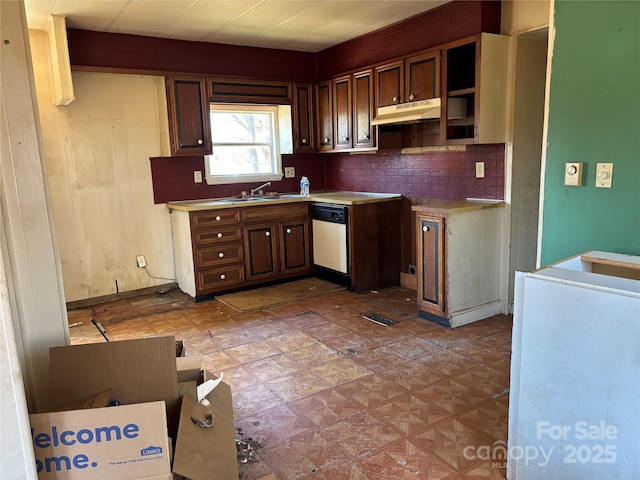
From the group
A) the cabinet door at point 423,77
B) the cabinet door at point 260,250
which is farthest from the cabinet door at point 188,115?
the cabinet door at point 423,77

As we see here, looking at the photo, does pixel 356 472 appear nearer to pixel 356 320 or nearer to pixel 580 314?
pixel 580 314

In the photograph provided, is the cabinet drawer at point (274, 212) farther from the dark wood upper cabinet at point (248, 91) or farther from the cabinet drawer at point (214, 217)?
the dark wood upper cabinet at point (248, 91)

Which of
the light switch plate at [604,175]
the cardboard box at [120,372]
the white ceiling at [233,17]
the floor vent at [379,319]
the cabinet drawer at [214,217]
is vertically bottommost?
the floor vent at [379,319]

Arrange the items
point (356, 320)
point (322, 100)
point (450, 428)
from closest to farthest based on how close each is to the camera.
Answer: point (450, 428)
point (356, 320)
point (322, 100)

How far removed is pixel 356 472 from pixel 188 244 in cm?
301

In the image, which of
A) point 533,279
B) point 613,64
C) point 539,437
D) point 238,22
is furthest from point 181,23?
point 539,437

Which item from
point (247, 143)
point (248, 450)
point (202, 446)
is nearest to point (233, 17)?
point (247, 143)

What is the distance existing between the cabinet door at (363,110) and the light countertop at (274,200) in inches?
21.0

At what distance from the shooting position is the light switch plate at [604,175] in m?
2.21

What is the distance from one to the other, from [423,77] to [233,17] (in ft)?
5.48

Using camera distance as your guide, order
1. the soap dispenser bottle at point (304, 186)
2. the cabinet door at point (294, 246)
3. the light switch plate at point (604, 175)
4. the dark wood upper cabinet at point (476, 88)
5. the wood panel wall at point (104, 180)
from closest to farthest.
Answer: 1. the light switch plate at point (604, 175)
2. the dark wood upper cabinet at point (476, 88)
3. the wood panel wall at point (104, 180)
4. the cabinet door at point (294, 246)
5. the soap dispenser bottle at point (304, 186)

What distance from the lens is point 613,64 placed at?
2141 millimetres

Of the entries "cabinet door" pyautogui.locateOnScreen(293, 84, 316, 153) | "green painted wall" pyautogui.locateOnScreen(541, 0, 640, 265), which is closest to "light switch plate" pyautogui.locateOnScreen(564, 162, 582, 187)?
"green painted wall" pyautogui.locateOnScreen(541, 0, 640, 265)

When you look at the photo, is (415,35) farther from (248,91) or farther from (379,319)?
(379,319)
